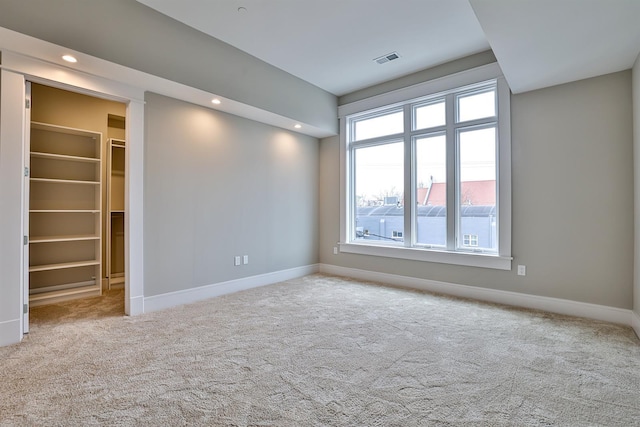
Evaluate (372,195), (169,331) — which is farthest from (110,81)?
(372,195)

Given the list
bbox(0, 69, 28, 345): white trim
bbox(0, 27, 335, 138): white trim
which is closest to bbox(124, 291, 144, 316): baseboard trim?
bbox(0, 69, 28, 345): white trim

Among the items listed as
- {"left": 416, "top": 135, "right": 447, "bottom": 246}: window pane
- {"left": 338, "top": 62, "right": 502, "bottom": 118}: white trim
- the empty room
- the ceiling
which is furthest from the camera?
{"left": 416, "top": 135, "right": 447, "bottom": 246}: window pane

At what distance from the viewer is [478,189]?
4.04 m

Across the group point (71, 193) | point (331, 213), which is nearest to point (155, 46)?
point (71, 193)

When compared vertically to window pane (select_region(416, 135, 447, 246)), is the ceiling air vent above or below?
above

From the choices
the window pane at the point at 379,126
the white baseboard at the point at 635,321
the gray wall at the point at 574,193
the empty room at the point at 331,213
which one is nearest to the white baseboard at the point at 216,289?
the empty room at the point at 331,213

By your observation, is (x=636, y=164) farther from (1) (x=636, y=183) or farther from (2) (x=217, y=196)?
(2) (x=217, y=196)

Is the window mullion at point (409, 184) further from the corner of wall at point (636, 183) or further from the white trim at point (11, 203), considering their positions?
the white trim at point (11, 203)

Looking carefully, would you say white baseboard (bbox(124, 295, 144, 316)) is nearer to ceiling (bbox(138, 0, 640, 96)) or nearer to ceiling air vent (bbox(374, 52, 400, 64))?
ceiling (bbox(138, 0, 640, 96))

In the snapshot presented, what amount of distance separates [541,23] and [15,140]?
14.8 feet

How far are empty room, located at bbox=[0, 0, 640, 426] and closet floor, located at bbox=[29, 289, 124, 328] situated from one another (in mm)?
49

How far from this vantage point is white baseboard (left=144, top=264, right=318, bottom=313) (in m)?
3.57

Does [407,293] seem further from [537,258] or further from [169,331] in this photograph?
[169,331]

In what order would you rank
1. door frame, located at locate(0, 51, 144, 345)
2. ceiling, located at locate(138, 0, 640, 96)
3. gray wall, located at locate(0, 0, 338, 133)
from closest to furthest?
1. ceiling, located at locate(138, 0, 640, 96)
2. gray wall, located at locate(0, 0, 338, 133)
3. door frame, located at locate(0, 51, 144, 345)
